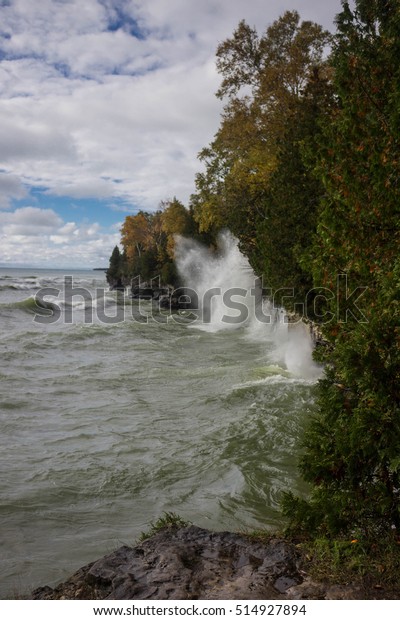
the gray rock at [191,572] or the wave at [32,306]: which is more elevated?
the wave at [32,306]

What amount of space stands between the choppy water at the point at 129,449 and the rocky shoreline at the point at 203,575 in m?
1.17

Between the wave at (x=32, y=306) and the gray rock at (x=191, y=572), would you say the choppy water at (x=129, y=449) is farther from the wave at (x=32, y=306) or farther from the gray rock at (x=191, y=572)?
the wave at (x=32, y=306)

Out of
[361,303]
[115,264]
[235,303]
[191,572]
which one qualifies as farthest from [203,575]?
[115,264]

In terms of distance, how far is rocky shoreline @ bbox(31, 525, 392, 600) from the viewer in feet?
11.2

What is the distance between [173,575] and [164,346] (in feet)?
58.7

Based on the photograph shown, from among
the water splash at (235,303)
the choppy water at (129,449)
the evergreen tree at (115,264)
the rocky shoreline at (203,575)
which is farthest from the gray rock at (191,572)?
the evergreen tree at (115,264)

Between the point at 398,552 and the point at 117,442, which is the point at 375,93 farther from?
the point at 117,442

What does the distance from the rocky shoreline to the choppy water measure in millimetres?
1173

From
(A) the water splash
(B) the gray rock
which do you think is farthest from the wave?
(B) the gray rock

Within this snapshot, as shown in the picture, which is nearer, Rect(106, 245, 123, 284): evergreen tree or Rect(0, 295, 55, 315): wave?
Rect(0, 295, 55, 315): wave

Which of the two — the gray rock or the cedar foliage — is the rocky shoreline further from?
the cedar foliage

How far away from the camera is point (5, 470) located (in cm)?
769

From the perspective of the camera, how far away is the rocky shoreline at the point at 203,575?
3.41 meters

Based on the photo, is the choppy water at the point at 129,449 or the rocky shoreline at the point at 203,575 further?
the choppy water at the point at 129,449
